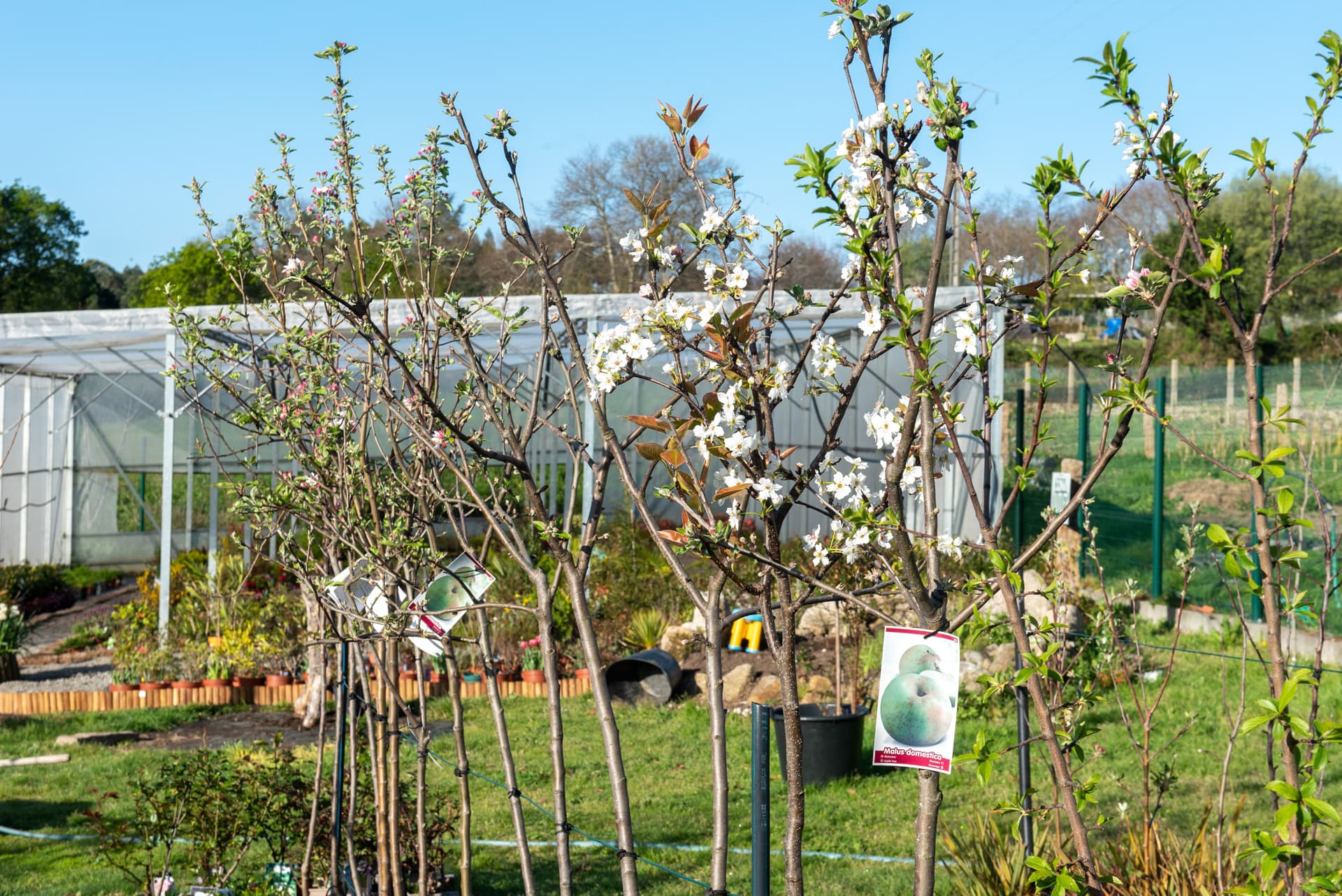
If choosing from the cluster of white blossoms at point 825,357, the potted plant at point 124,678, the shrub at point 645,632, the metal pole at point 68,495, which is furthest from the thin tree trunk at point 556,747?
the metal pole at point 68,495

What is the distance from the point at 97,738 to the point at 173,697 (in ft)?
3.39

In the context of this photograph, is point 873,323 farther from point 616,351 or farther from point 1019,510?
point 1019,510

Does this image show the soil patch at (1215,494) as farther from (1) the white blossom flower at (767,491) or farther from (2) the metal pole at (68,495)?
(2) the metal pole at (68,495)

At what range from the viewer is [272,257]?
3.10 m

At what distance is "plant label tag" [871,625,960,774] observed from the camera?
5.29 feet

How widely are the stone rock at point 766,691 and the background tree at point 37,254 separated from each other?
32.2 m

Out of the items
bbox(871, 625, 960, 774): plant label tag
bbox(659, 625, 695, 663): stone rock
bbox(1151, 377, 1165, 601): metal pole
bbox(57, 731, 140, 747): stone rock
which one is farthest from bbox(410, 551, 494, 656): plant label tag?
bbox(1151, 377, 1165, 601): metal pole

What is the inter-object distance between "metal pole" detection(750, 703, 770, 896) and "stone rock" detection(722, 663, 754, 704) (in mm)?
5472

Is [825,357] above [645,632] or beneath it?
above

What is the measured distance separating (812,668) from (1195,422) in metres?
5.48

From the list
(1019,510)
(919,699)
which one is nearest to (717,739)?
(919,699)

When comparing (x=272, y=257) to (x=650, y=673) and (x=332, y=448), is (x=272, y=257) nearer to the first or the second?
(x=332, y=448)

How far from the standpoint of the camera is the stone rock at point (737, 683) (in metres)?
7.41

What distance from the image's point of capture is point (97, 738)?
7250 mm
